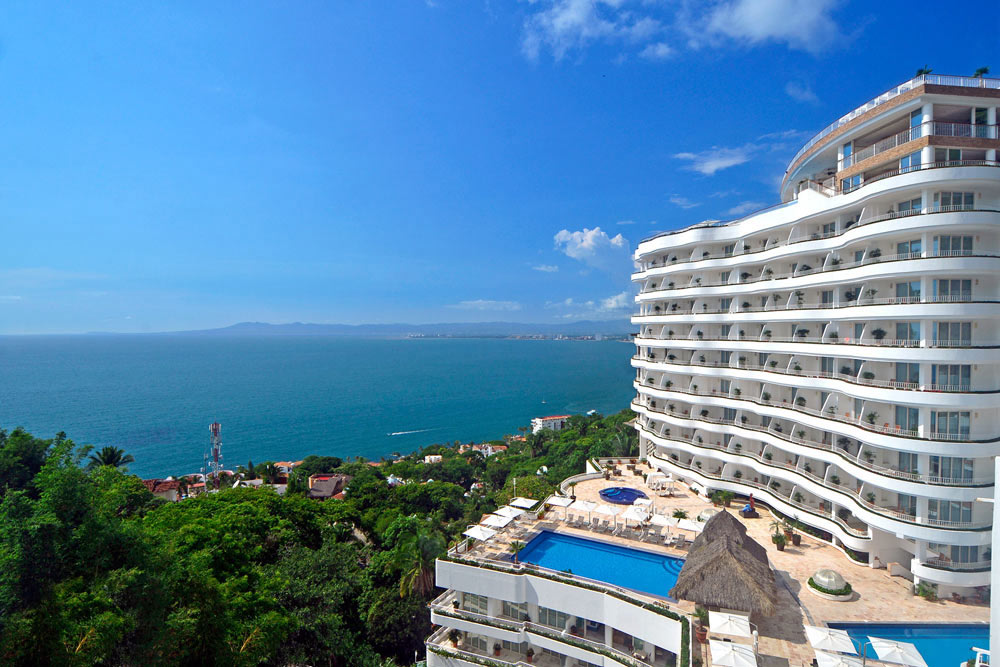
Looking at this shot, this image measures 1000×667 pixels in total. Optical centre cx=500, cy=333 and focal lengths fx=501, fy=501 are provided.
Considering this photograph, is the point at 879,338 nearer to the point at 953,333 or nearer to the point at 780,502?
the point at 953,333

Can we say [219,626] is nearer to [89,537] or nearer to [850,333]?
[89,537]

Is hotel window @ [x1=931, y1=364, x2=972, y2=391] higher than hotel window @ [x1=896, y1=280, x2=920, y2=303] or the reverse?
the reverse

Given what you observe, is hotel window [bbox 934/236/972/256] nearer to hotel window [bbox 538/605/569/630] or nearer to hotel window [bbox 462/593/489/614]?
hotel window [bbox 538/605/569/630]

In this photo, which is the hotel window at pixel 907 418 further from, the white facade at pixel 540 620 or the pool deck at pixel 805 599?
the white facade at pixel 540 620

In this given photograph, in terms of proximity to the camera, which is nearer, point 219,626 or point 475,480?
point 219,626

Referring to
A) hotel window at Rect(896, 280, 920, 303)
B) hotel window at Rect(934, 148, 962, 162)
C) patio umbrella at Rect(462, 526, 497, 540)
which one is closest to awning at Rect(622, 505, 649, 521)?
patio umbrella at Rect(462, 526, 497, 540)

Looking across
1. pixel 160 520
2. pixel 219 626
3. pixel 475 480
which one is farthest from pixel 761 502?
pixel 475 480
